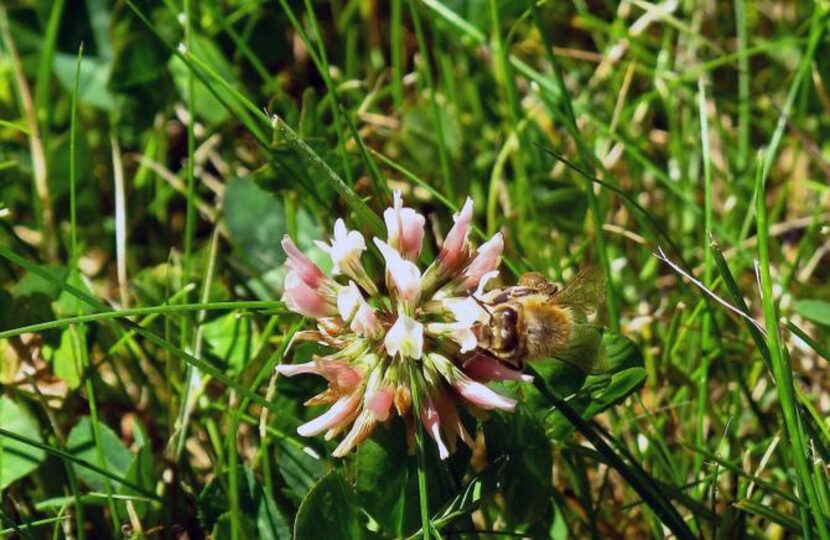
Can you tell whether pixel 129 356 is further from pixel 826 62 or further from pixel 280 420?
pixel 826 62

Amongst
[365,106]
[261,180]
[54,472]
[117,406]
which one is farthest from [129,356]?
[365,106]

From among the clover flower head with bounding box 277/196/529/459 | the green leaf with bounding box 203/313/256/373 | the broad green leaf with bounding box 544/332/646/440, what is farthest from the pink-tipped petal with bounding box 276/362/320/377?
the green leaf with bounding box 203/313/256/373

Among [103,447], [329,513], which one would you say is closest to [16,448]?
[103,447]

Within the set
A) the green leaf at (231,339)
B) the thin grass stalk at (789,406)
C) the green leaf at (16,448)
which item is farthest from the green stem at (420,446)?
the green leaf at (16,448)

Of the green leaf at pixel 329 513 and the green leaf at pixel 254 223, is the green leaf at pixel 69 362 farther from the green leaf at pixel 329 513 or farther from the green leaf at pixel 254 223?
the green leaf at pixel 329 513

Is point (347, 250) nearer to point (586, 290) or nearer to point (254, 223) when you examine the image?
point (586, 290)

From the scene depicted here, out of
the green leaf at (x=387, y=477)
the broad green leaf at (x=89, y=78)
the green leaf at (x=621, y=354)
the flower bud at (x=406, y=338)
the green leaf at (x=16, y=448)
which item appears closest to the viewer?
the flower bud at (x=406, y=338)
